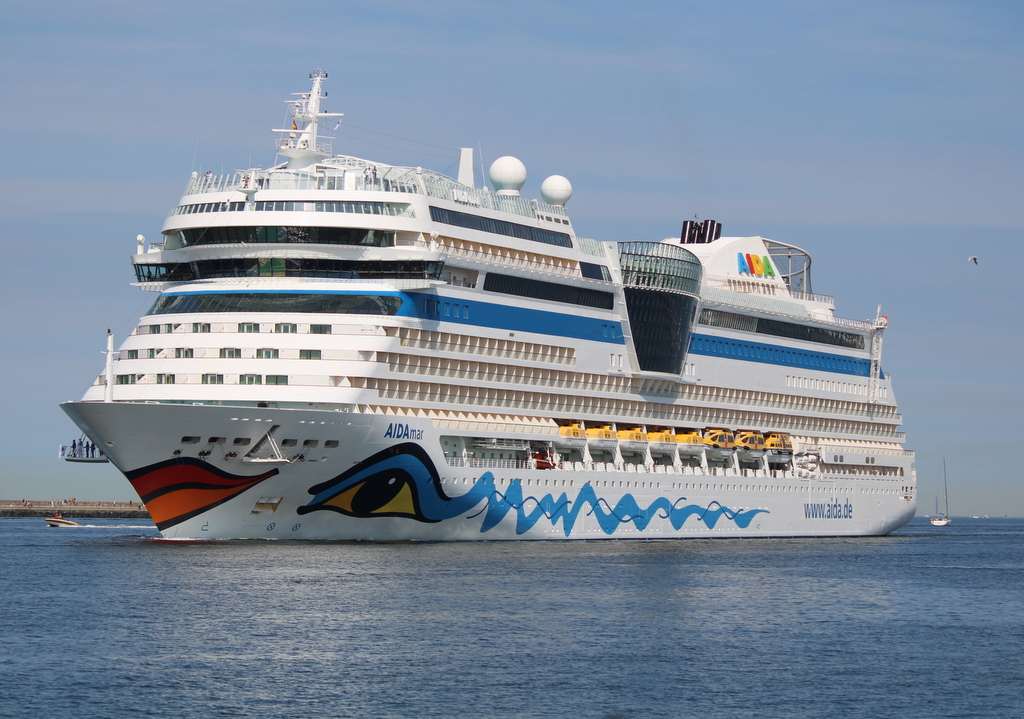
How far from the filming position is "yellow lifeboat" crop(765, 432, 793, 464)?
6569cm

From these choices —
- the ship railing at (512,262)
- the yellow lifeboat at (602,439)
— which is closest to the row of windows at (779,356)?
the yellow lifeboat at (602,439)

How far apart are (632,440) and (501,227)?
11154 millimetres

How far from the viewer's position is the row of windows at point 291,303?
4538 cm

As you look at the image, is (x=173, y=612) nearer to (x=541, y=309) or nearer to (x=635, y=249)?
(x=541, y=309)

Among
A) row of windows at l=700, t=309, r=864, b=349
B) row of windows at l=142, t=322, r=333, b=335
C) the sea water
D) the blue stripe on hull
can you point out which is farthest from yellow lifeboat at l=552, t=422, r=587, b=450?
row of windows at l=142, t=322, r=333, b=335

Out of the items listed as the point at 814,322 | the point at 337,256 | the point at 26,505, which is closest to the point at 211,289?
the point at 337,256

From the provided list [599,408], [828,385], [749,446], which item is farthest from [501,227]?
[828,385]

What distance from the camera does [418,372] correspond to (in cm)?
4747

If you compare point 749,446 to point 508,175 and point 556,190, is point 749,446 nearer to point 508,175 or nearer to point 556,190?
point 556,190

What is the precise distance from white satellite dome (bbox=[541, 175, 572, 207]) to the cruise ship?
0.10 metres

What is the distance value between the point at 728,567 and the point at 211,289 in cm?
2034

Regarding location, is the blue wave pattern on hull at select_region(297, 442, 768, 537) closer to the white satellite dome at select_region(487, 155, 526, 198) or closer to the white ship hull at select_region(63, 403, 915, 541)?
the white ship hull at select_region(63, 403, 915, 541)

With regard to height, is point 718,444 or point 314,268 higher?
point 314,268

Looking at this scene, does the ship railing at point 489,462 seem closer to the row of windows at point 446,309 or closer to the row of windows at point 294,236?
the row of windows at point 446,309
